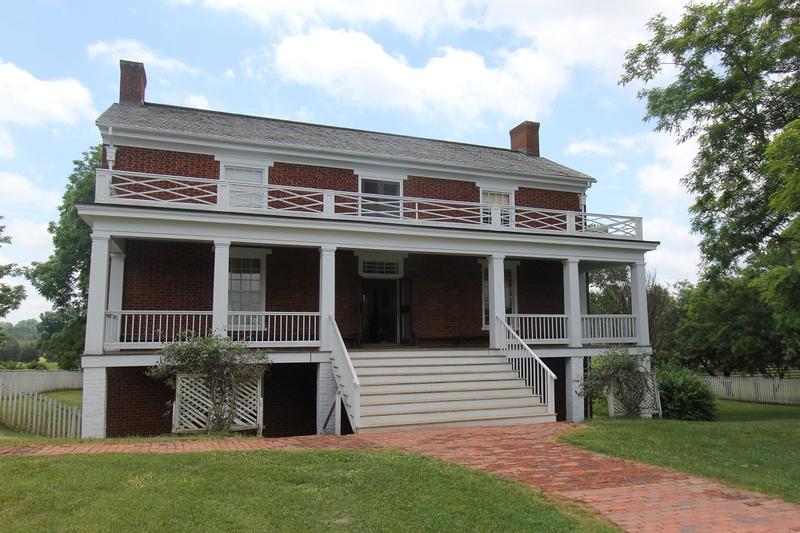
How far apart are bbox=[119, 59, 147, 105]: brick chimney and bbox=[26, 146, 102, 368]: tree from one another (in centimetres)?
1486

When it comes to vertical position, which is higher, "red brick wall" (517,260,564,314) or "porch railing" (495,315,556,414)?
"red brick wall" (517,260,564,314)

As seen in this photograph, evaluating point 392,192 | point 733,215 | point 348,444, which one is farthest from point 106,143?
point 733,215

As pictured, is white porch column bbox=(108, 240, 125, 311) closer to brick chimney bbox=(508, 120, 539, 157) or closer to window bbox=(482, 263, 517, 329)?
window bbox=(482, 263, 517, 329)

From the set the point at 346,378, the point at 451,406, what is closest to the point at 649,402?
the point at 451,406

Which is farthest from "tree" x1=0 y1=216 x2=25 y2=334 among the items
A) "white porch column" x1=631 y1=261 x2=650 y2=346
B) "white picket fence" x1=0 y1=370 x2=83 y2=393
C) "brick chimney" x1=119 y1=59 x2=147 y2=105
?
"white porch column" x1=631 y1=261 x2=650 y2=346

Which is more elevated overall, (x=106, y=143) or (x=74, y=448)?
(x=106, y=143)

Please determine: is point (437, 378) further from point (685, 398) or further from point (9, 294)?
point (9, 294)

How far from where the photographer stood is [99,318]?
12.0 meters

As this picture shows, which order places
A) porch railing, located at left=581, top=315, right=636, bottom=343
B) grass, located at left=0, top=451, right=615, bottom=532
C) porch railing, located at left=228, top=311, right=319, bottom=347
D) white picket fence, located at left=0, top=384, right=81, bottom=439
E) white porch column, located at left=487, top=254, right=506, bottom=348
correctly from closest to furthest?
grass, located at left=0, top=451, right=615, bottom=532
white picket fence, located at left=0, top=384, right=81, bottom=439
porch railing, located at left=228, top=311, right=319, bottom=347
white porch column, located at left=487, top=254, right=506, bottom=348
porch railing, located at left=581, top=315, right=636, bottom=343

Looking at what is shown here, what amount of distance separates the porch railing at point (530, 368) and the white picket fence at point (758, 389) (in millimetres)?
14760

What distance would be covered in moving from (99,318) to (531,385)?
9.70m

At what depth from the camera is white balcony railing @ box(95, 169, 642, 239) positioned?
530 inches

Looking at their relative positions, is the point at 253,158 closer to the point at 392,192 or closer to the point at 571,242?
the point at 392,192

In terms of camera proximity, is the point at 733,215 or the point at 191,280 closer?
the point at 191,280
